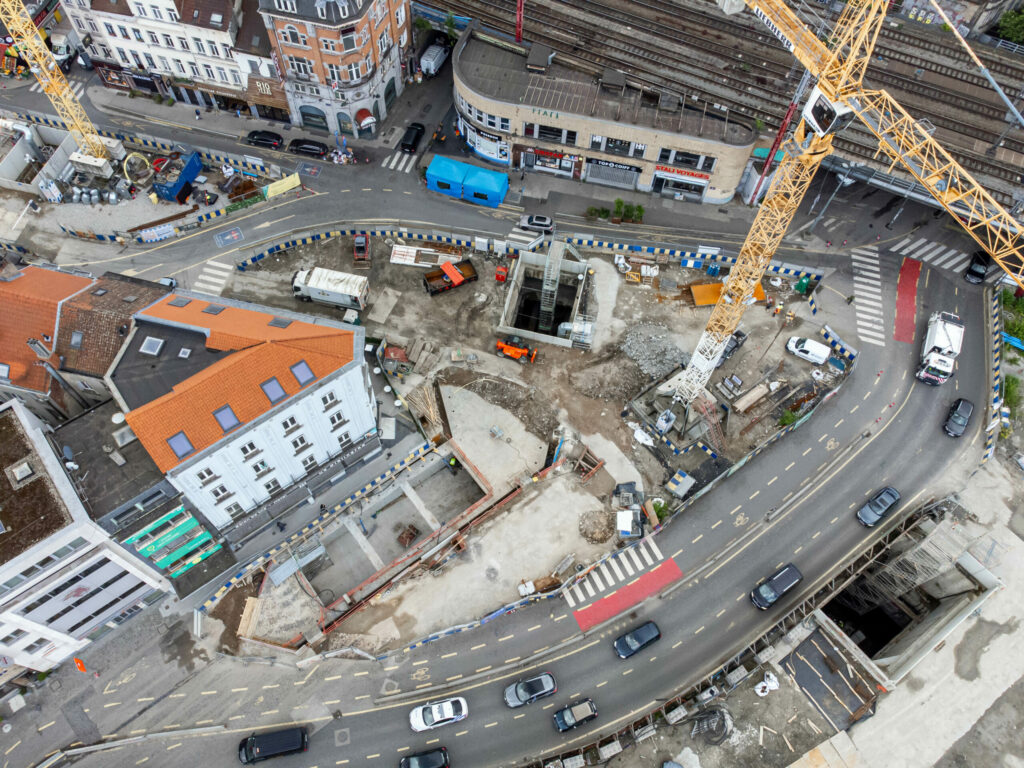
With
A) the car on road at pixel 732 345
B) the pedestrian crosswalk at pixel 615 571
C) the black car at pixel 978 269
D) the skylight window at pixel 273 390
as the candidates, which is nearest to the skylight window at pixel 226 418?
the skylight window at pixel 273 390

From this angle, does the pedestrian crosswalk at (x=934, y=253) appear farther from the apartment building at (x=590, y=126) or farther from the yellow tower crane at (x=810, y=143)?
the apartment building at (x=590, y=126)

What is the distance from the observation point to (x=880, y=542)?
226ft

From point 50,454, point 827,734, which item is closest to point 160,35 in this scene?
point 50,454

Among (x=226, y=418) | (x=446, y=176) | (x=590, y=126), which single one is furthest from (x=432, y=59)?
(x=226, y=418)

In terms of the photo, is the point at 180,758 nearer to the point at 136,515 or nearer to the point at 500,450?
the point at 136,515

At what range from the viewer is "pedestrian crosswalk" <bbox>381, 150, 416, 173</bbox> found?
314 ft

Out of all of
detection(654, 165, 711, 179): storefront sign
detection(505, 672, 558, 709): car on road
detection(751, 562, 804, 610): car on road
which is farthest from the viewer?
detection(654, 165, 711, 179): storefront sign

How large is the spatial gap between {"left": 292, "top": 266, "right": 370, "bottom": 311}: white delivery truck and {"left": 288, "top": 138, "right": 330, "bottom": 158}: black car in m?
22.7

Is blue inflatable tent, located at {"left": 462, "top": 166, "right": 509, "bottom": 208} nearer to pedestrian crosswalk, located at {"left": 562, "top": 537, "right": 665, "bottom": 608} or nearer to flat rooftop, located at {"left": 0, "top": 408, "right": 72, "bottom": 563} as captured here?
pedestrian crosswalk, located at {"left": 562, "top": 537, "right": 665, "bottom": 608}

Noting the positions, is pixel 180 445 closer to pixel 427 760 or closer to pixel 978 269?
pixel 427 760

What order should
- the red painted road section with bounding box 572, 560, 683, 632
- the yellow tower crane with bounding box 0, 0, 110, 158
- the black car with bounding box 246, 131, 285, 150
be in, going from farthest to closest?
the black car with bounding box 246, 131, 285, 150
the yellow tower crane with bounding box 0, 0, 110, 158
the red painted road section with bounding box 572, 560, 683, 632

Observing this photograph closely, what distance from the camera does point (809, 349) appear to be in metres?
80.2

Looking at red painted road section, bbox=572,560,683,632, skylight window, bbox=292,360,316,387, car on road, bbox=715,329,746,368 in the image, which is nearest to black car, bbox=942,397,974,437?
car on road, bbox=715,329,746,368

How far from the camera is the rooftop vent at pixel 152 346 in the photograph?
5788 cm
